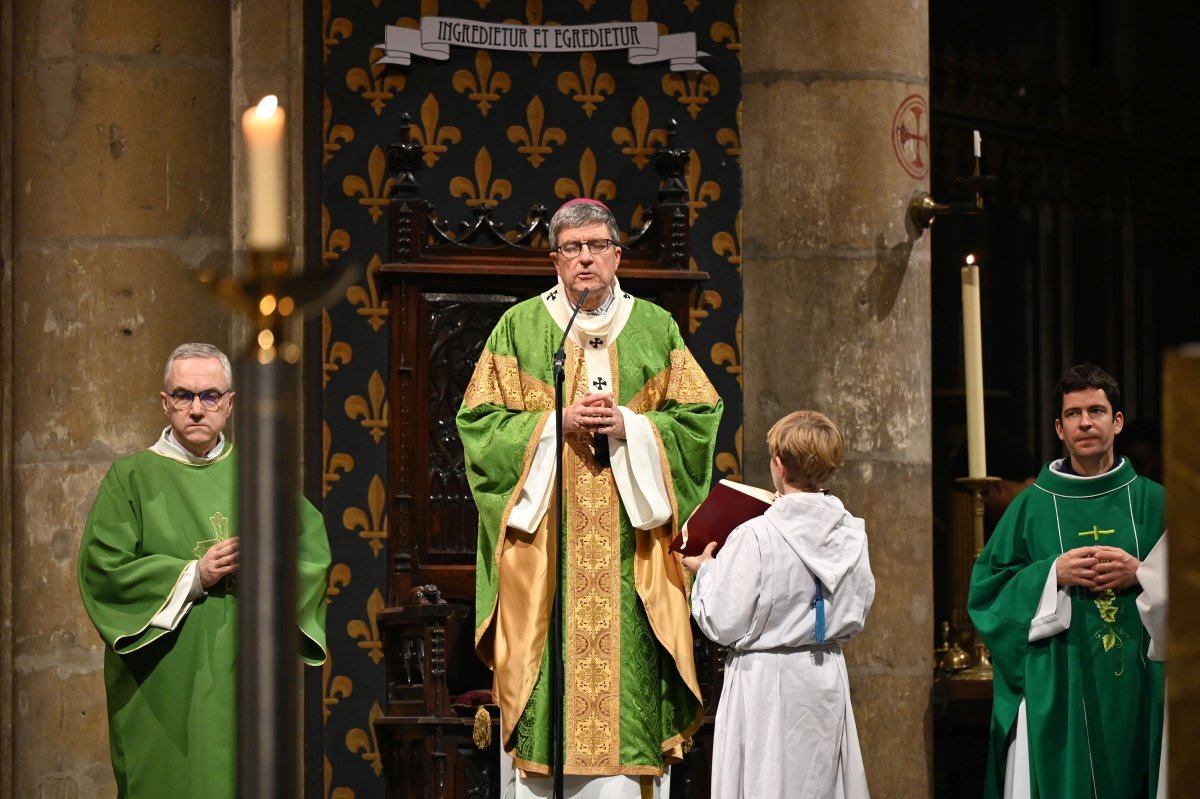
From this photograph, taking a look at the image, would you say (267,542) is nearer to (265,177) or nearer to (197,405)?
(265,177)

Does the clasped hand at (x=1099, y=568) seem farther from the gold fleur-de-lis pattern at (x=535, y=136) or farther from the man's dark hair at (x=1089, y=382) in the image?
the gold fleur-de-lis pattern at (x=535, y=136)

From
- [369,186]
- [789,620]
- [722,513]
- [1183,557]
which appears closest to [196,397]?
[722,513]

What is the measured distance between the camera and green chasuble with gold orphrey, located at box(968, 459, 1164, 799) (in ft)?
16.6

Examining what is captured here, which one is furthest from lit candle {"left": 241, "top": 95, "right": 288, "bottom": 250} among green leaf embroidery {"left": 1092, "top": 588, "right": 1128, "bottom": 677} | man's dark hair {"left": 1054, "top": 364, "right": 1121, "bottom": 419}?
green leaf embroidery {"left": 1092, "top": 588, "right": 1128, "bottom": 677}

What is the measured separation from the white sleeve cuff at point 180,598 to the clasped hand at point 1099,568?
7.88ft

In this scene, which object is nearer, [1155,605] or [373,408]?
[1155,605]

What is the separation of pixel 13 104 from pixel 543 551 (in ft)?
8.74

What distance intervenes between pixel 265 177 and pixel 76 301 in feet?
15.8

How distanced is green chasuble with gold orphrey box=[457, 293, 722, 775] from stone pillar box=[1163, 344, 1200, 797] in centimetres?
349

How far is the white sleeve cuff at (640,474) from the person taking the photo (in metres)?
5.24

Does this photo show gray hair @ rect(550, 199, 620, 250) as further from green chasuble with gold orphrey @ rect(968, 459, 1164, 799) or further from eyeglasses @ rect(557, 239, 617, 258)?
green chasuble with gold orphrey @ rect(968, 459, 1164, 799)

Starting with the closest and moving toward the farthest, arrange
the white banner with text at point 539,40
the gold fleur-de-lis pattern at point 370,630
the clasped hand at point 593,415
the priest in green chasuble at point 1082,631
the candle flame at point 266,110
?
the candle flame at point 266,110
the priest in green chasuble at point 1082,631
the clasped hand at point 593,415
the gold fleur-de-lis pattern at point 370,630
the white banner with text at point 539,40

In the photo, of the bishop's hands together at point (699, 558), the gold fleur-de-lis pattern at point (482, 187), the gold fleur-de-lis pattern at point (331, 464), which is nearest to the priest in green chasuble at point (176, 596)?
the bishop's hands together at point (699, 558)

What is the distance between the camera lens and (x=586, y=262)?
210 inches
